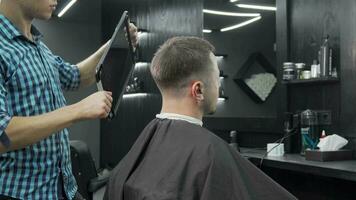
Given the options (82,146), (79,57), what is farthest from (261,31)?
(79,57)

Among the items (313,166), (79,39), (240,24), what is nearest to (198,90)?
(313,166)

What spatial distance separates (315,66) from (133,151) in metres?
1.97

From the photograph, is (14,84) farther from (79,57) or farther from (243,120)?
(79,57)

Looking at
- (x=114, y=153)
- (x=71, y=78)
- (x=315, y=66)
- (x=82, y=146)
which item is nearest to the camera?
(x=71, y=78)

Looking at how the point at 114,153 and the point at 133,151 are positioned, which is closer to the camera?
the point at 133,151

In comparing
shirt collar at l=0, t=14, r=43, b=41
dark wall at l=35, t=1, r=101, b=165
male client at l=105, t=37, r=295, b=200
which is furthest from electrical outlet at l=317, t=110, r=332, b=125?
dark wall at l=35, t=1, r=101, b=165

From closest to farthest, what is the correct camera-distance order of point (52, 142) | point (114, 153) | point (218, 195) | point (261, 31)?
1. point (218, 195)
2. point (52, 142)
3. point (261, 31)
4. point (114, 153)

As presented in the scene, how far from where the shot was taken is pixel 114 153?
718 centimetres

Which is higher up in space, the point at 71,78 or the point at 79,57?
the point at 79,57

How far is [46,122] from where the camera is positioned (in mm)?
1256

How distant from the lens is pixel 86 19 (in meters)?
7.92

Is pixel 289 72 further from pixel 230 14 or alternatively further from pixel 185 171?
pixel 185 171

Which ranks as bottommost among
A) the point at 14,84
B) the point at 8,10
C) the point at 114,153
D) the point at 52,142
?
the point at 114,153

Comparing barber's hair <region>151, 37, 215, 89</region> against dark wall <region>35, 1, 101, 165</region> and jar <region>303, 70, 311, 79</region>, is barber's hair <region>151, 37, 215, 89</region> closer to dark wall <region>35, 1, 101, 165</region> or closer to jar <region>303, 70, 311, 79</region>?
jar <region>303, 70, 311, 79</region>
